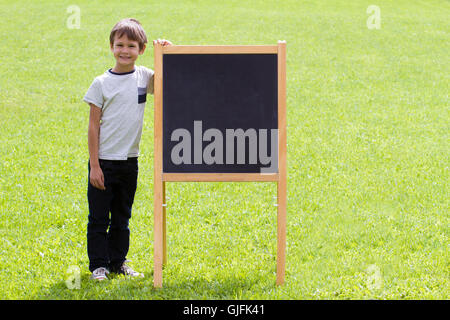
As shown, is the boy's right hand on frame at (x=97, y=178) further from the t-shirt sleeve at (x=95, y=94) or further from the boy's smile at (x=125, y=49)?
the boy's smile at (x=125, y=49)

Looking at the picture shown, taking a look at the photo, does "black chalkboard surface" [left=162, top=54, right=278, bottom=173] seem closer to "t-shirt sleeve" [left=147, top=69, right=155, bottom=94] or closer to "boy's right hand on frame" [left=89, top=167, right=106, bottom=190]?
"t-shirt sleeve" [left=147, top=69, right=155, bottom=94]

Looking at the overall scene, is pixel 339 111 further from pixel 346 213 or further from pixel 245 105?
pixel 245 105

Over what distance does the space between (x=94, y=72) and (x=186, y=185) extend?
881 centimetres

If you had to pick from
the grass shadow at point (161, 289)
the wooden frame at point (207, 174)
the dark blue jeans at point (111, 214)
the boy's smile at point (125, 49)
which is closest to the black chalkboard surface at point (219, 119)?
the wooden frame at point (207, 174)

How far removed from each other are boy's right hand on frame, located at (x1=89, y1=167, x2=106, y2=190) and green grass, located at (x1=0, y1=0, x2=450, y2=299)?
78 centimetres

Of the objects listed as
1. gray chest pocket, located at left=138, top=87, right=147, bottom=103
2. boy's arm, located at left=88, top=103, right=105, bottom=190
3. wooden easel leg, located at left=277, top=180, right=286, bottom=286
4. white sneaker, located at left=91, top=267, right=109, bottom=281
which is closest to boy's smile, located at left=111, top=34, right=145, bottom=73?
gray chest pocket, located at left=138, top=87, right=147, bottom=103

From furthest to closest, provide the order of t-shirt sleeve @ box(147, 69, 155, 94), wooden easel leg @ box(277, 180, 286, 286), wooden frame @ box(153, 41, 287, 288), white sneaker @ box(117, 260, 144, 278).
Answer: white sneaker @ box(117, 260, 144, 278) < t-shirt sleeve @ box(147, 69, 155, 94) < wooden easel leg @ box(277, 180, 286, 286) < wooden frame @ box(153, 41, 287, 288)

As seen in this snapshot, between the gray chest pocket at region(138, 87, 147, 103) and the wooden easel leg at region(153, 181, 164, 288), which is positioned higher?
the gray chest pocket at region(138, 87, 147, 103)

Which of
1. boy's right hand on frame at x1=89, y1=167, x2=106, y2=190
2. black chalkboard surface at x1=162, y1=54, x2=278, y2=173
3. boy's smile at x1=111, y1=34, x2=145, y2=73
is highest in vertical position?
boy's smile at x1=111, y1=34, x2=145, y2=73

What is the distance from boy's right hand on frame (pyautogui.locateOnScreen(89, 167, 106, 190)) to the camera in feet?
15.6

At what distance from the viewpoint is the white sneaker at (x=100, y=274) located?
4938 mm

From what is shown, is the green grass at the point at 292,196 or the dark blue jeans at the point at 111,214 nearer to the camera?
the dark blue jeans at the point at 111,214

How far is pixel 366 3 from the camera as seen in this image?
96.6 feet

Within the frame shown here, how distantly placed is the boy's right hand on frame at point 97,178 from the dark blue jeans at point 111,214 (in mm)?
62
